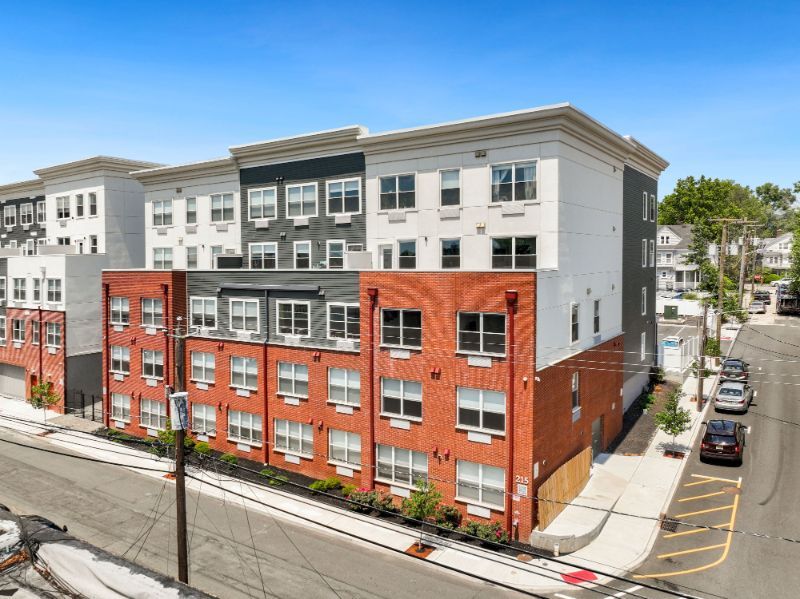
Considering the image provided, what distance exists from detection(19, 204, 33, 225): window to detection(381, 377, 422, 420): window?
144 ft

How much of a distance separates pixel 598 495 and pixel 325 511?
41.3ft

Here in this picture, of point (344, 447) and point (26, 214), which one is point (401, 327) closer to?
point (344, 447)

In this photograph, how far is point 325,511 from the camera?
26.6 metres

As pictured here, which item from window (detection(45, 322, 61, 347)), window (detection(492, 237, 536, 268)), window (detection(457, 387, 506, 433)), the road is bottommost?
the road

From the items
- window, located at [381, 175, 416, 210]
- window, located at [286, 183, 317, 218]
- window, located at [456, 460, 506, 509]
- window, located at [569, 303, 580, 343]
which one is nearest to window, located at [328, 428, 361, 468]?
window, located at [456, 460, 506, 509]

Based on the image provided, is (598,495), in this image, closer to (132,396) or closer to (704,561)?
(704,561)

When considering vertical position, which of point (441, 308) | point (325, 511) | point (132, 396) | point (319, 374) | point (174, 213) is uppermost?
point (174, 213)

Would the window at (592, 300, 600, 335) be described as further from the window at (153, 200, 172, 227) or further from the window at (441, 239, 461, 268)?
the window at (153, 200, 172, 227)

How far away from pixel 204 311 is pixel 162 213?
38.7ft

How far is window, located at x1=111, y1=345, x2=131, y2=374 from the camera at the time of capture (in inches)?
1487

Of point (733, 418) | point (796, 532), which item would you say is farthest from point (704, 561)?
point (733, 418)

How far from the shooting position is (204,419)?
1348 inches

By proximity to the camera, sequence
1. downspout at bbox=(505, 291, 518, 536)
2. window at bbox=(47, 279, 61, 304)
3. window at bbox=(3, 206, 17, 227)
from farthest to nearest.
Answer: window at bbox=(3, 206, 17, 227) < window at bbox=(47, 279, 61, 304) < downspout at bbox=(505, 291, 518, 536)

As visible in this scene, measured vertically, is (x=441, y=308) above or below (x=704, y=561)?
above
